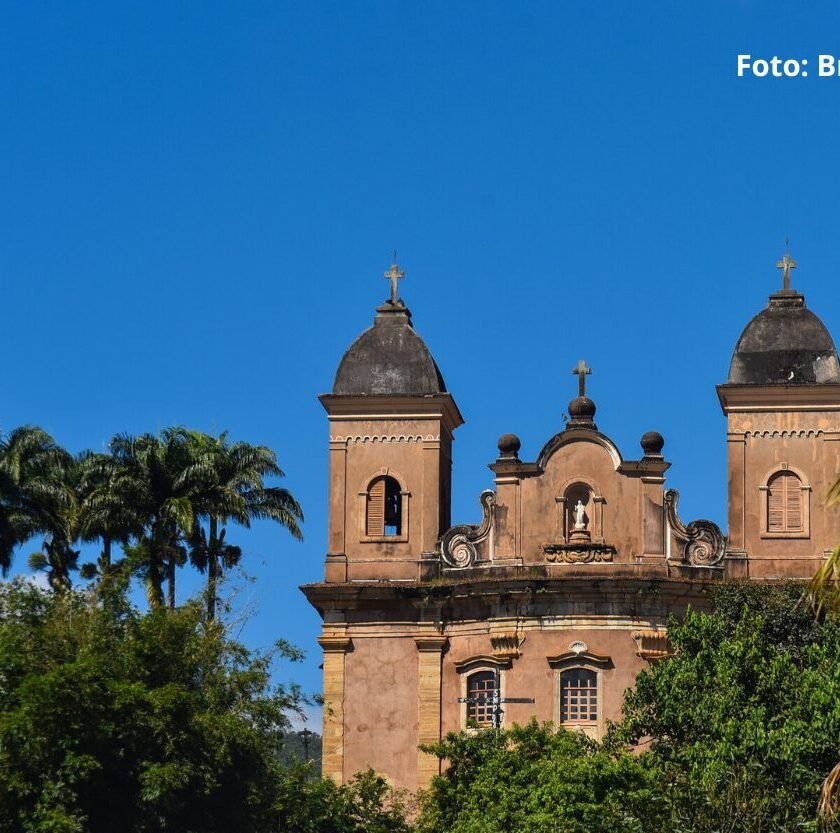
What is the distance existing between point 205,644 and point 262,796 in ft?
11.5

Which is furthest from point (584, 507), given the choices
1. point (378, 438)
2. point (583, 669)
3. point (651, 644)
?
point (378, 438)

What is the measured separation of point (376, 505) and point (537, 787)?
12.4 m

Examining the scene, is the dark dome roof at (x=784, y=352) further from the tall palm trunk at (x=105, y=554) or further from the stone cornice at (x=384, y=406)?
the tall palm trunk at (x=105, y=554)

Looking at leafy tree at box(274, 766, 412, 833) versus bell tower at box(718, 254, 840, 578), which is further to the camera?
bell tower at box(718, 254, 840, 578)

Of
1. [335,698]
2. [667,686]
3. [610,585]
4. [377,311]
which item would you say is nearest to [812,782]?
[667,686]

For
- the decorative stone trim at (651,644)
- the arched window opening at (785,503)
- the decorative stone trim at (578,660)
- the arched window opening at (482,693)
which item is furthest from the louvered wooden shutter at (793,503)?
the arched window opening at (482,693)

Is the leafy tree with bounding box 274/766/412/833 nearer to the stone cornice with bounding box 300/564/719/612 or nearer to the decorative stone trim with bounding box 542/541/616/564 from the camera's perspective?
the stone cornice with bounding box 300/564/719/612

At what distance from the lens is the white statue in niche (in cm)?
5950

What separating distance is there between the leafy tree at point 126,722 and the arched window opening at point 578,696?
7.56 metres

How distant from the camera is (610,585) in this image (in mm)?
58406

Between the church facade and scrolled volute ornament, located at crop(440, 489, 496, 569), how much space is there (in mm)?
47

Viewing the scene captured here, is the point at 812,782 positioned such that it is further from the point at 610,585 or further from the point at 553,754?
Answer: the point at 610,585

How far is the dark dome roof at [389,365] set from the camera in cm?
6178

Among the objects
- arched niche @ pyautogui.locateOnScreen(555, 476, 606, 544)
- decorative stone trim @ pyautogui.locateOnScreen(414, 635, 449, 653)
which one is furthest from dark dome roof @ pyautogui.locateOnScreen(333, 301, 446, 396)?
decorative stone trim @ pyautogui.locateOnScreen(414, 635, 449, 653)
